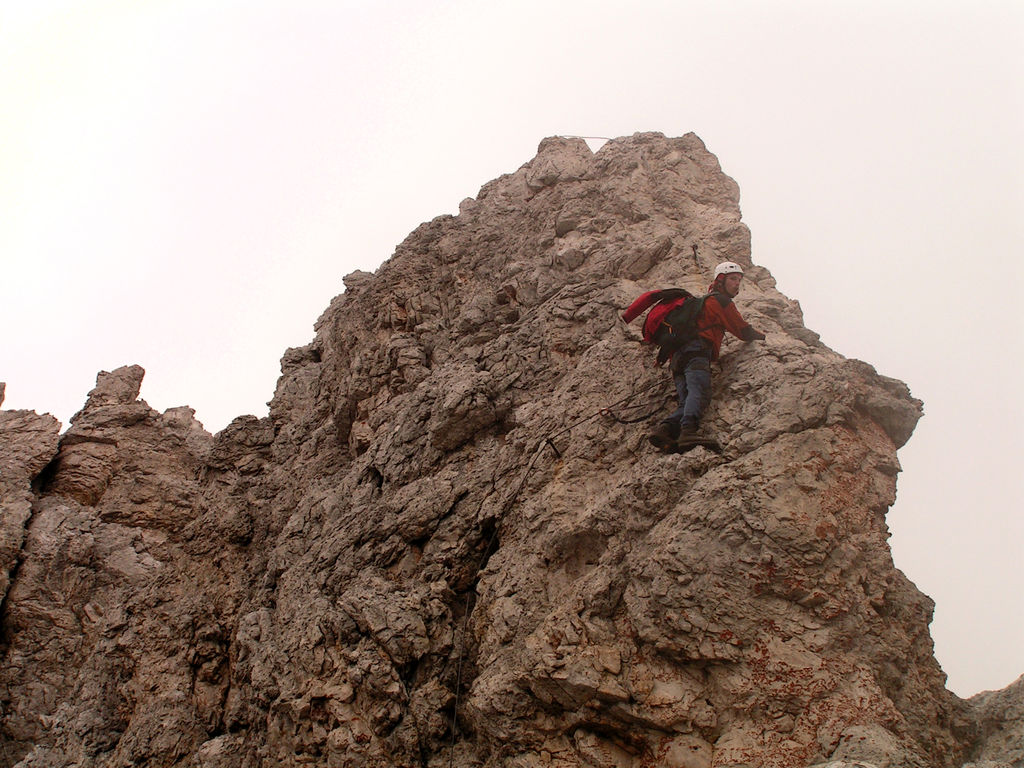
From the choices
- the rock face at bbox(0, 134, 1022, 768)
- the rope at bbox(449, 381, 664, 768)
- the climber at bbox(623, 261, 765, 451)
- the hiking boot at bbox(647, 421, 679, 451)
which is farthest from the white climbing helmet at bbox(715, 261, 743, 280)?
the hiking boot at bbox(647, 421, 679, 451)

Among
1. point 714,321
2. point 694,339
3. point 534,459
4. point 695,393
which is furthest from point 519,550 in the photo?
point 714,321

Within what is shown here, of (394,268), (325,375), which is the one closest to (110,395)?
(325,375)

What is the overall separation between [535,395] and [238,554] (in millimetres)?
6001

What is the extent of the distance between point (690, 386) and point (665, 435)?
0.63m

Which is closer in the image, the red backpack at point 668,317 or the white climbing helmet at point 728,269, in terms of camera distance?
the red backpack at point 668,317

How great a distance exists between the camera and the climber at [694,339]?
8.62m

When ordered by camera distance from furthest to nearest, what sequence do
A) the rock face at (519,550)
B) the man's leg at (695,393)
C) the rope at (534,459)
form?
1. the rope at (534,459)
2. the man's leg at (695,393)
3. the rock face at (519,550)

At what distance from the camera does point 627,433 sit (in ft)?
30.3

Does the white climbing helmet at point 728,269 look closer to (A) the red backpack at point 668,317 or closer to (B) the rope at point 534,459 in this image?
(A) the red backpack at point 668,317

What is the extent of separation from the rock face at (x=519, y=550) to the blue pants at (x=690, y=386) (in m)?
0.28

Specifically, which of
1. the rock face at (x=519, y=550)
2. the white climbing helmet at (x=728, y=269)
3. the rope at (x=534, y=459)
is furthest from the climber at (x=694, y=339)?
the rope at (x=534, y=459)

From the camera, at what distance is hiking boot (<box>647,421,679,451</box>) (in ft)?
28.2

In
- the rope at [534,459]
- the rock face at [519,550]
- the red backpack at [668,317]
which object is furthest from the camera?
the red backpack at [668,317]

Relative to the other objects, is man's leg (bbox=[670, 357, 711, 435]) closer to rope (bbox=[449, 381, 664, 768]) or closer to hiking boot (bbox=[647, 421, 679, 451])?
hiking boot (bbox=[647, 421, 679, 451])
